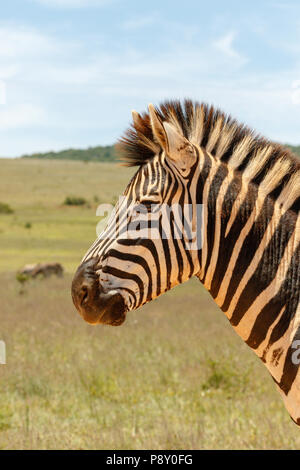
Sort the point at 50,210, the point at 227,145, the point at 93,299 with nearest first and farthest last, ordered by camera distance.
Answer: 1. the point at 93,299
2. the point at 227,145
3. the point at 50,210

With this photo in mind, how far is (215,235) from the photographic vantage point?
297 cm

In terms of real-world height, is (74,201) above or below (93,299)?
below

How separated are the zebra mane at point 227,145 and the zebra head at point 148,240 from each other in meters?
0.10

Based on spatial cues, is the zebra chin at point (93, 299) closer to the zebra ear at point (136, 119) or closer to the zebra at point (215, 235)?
the zebra at point (215, 235)

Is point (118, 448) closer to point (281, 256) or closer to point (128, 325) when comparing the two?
point (281, 256)

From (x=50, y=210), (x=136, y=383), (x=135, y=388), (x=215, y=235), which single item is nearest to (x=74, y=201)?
(x=50, y=210)

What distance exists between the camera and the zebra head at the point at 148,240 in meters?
2.79

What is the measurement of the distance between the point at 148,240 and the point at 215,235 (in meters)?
0.35

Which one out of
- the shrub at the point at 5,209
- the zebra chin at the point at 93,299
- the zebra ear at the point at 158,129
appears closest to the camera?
the zebra chin at the point at 93,299

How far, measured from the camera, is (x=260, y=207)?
301 cm

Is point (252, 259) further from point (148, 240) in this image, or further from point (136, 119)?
point (136, 119)

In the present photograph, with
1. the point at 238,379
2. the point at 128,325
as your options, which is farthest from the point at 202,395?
the point at 128,325

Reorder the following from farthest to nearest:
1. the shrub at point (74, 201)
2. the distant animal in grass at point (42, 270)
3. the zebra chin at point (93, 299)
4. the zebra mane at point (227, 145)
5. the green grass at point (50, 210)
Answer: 1. the shrub at point (74, 201)
2. the green grass at point (50, 210)
3. the distant animal in grass at point (42, 270)
4. the zebra mane at point (227, 145)
5. the zebra chin at point (93, 299)

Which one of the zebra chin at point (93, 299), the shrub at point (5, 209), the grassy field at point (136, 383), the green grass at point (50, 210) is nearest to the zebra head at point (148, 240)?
the zebra chin at point (93, 299)
